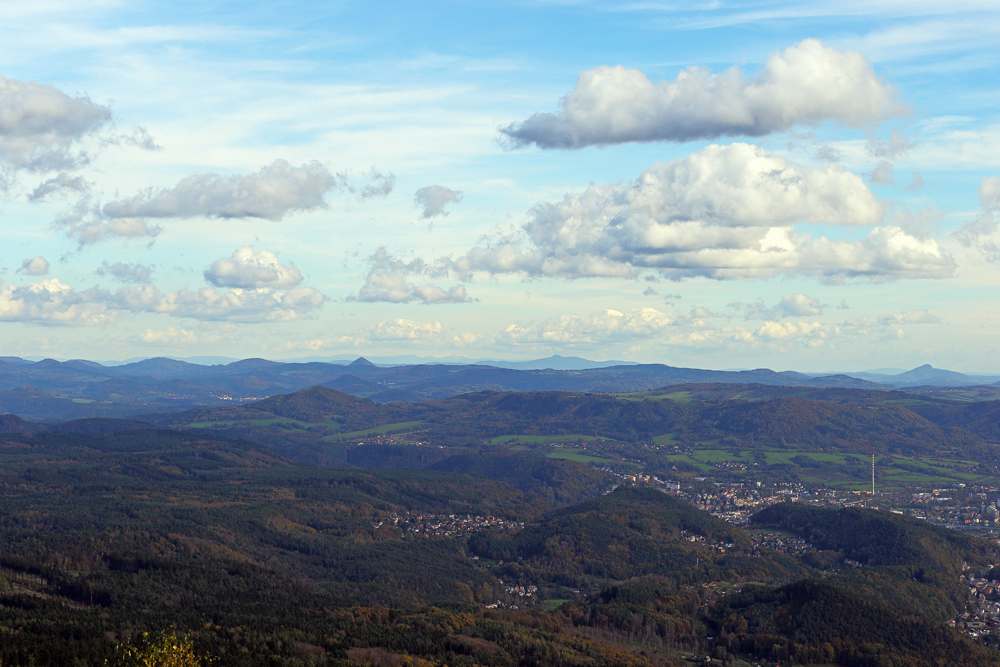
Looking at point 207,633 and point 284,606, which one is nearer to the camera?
point 207,633

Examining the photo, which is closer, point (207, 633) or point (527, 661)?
point (207, 633)

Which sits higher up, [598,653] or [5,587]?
[5,587]

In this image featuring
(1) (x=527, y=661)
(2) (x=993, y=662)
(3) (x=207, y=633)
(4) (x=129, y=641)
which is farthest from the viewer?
(2) (x=993, y=662)

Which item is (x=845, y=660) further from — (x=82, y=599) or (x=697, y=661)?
(x=82, y=599)

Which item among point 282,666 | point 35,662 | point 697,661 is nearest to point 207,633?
point 282,666

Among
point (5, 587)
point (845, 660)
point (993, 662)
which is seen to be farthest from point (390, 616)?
point (993, 662)

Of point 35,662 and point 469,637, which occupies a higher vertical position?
point 35,662

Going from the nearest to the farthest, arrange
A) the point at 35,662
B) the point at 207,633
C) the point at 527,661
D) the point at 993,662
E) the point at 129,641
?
the point at 35,662 < the point at 129,641 < the point at 207,633 < the point at 527,661 < the point at 993,662

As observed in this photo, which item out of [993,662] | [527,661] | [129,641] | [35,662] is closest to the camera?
[35,662]

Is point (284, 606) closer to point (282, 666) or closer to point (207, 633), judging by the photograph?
point (207, 633)
